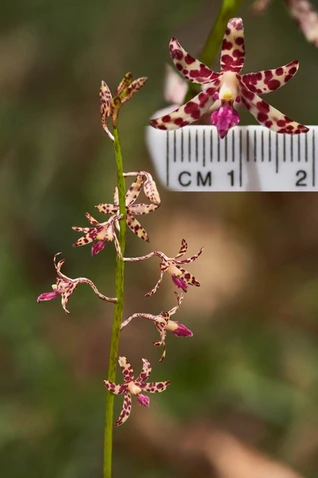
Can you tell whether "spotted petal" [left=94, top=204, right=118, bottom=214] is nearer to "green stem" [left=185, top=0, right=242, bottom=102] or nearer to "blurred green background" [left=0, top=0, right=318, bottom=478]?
"green stem" [left=185, top=0, right=242, bottom=102]

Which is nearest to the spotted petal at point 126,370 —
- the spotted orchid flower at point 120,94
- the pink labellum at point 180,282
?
the pink labellum at point 180,282

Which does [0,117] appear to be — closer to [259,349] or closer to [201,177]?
[201,177]

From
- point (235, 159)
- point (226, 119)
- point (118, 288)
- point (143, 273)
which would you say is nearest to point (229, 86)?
point (226, 119)

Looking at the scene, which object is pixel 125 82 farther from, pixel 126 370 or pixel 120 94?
pixel 126 370

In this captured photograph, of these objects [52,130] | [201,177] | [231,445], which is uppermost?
[52,130]

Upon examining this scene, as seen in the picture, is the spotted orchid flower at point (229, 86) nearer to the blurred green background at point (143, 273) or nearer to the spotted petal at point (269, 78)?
the spotted petal at point (269, 78)

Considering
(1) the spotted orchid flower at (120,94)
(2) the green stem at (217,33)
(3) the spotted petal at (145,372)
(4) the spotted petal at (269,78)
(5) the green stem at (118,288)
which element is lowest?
(3) the spotted petal at (145,372)

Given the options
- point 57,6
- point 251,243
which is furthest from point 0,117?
point 251,243
